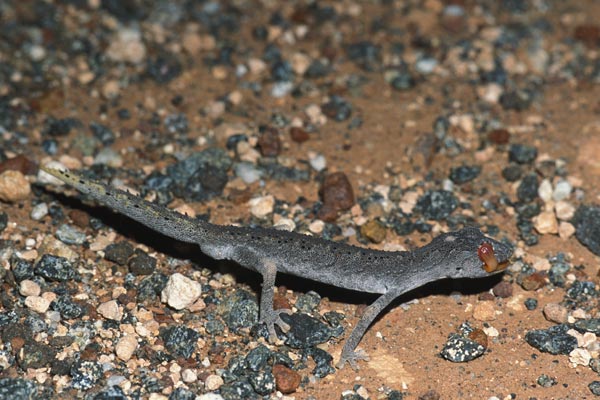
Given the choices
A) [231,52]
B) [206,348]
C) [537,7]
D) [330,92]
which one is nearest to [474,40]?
[537,7]

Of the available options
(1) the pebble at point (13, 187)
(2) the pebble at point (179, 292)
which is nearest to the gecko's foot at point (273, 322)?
(2) the pebble at point (179, 292)

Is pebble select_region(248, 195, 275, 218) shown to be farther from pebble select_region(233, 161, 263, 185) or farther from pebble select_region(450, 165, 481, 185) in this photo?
pebble select_region(450, 165, 481, 185)

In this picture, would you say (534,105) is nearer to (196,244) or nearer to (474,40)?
(474,40)

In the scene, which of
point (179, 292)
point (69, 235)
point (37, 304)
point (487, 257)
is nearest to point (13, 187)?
point (69, 235)

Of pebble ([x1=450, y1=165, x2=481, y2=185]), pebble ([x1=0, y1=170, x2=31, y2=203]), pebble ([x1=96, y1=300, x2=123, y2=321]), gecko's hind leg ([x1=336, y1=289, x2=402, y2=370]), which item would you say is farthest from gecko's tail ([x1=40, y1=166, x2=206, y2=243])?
pebble ([x1=450, y1=165, x2=481, y2=185])

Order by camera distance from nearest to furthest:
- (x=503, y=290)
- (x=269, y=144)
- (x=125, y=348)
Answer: (x=125, y=348), (x=503, y=290), (x=269, y=144)

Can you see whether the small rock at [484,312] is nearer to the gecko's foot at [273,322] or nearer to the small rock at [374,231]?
the small rock at [374,231]

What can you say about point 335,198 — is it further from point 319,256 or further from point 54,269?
point 54,269
